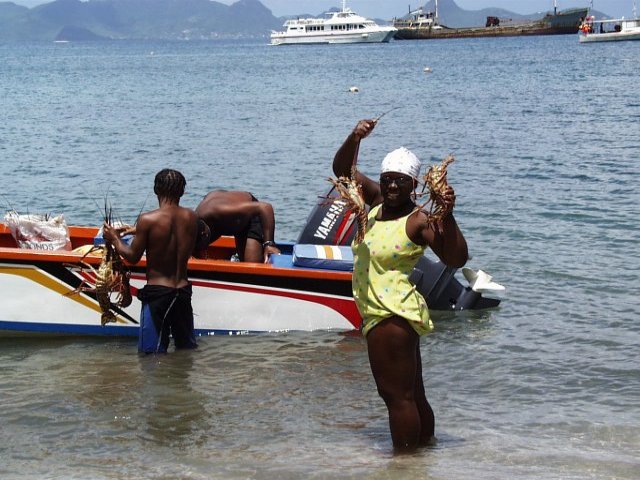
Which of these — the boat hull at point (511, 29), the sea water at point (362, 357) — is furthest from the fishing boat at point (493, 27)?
the sea water at point (362, 357)

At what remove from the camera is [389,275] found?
5.31 meters

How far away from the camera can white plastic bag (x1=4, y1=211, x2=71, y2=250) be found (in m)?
9.41

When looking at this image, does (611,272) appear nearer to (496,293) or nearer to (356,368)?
(496,293)

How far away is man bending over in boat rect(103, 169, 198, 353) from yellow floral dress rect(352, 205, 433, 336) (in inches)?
97.0

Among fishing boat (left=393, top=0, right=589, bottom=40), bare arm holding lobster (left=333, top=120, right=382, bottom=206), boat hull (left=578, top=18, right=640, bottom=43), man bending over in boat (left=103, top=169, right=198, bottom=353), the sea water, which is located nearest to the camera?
bare arm holding lobster (left=333, top=120, right=382, bottom=206)

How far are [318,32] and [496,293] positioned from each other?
439 feet

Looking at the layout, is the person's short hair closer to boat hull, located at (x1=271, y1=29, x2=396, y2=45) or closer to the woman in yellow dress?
the woman in yellow dress

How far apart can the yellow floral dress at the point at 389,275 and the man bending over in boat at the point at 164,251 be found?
2.46 meters

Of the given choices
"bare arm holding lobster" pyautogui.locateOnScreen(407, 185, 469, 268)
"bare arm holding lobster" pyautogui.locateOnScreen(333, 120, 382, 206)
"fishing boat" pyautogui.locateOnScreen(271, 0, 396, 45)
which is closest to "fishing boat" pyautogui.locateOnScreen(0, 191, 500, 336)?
"bare arm holding lobster" pyautogui.locateOnScreen(333, 120, 382, 206)

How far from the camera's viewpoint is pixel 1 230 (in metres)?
10.1

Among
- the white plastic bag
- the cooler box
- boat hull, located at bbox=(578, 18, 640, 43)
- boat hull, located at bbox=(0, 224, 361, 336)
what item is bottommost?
boat hull, located at bbox=(0, 224, 361, 336)

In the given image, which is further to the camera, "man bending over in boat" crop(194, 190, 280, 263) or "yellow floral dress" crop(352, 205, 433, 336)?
"man bending over in boat" crop(194, 190, 280, 263)

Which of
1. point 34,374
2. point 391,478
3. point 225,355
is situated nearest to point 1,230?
point 34,374

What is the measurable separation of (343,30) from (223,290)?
439 ft
